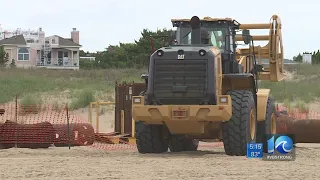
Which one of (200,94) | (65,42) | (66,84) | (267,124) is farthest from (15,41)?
(200,94)

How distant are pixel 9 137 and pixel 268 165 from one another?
8.13 meters

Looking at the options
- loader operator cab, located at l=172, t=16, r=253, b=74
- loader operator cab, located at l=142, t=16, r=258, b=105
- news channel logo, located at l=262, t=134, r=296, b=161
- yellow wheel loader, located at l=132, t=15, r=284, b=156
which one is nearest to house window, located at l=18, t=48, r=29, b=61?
loader operator cab, located at l=172, t=16, r=253, b=74

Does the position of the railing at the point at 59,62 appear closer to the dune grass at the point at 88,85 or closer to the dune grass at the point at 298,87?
the dune grass at the point at 88,85

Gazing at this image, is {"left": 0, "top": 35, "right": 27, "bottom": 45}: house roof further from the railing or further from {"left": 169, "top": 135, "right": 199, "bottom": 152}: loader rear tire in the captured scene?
{"left": 169, "top": 135, "right": 199, "bottom": 152}: loader rear tire

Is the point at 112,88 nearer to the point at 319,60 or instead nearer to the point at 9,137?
the point at 9,137

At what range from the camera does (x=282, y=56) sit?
19.5 metres

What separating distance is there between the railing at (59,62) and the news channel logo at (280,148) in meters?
61.0

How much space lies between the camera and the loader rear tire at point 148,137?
15.9 m

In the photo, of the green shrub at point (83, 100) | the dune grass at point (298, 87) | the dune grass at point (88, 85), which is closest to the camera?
the green shrub at point (83, 100)

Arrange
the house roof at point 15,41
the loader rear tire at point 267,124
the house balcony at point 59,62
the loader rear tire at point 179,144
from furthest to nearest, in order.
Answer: the house roof at point 15,41, the house balcony at point 59,62, the loader rear tire at point 179,144, the loader rear tire at point 267,124

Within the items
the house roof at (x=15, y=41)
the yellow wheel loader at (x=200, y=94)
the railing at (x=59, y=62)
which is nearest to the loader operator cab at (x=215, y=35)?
the yellow wheel loader at (x=200, y=94)

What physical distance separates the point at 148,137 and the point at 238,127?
2013 mm

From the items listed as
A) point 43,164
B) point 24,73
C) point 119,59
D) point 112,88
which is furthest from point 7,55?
point 43,164

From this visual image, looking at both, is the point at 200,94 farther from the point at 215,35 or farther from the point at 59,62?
the point at 59,62
